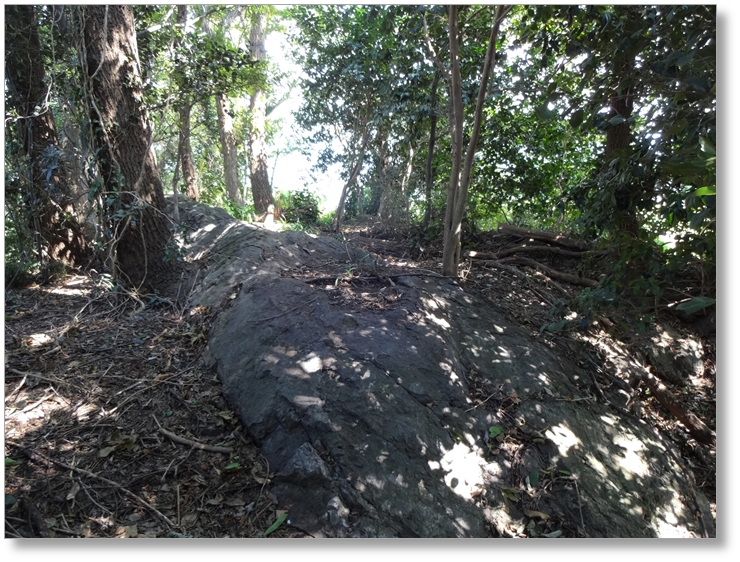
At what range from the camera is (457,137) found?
365 cm

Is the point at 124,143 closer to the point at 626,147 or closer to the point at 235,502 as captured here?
the point at 235,502

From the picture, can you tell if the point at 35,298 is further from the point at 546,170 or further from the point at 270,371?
the point at 546,170

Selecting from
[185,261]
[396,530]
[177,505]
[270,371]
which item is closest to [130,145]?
[185,261]

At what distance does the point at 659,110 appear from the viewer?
2.34 m

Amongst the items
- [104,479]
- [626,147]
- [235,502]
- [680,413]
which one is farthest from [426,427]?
[680,413]

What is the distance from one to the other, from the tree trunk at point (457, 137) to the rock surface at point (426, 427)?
0.72 metres

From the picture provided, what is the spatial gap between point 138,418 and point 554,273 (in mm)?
4184

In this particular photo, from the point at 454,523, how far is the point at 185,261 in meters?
3.55

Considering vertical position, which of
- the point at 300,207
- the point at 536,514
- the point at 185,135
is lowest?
the point at 536,514

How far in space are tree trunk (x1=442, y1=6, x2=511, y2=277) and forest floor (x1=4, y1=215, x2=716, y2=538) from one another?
41cm

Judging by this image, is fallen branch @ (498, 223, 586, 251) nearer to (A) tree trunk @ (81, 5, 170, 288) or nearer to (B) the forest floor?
(B) the forest floor

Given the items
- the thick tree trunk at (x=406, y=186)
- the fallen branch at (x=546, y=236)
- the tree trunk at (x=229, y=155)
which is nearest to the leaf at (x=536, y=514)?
the fallen branch at (x=546, y=236)

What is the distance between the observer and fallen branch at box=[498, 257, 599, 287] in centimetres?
451

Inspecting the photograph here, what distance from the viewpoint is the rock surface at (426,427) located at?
6.62 ft
